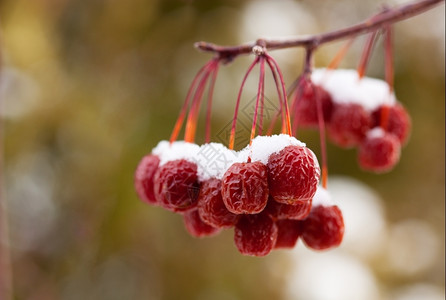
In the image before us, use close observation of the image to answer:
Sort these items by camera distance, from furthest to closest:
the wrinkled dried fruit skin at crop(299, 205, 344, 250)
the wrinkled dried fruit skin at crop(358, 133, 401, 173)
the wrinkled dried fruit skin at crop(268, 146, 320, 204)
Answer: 1. the wrinkled dried fruit skin at crop(358, 133, 401, 173)
2. the wrinkled dried fruit skin at crop(299, 205, 344, 250)
3. the wrinkled dried fruit skin at crop(268, 146, 320, 204)

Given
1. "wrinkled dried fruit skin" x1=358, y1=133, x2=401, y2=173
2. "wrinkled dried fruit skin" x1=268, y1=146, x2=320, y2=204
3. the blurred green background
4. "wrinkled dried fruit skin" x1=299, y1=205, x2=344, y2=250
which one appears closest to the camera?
"wrinkled dried fruit skin" x1=268, y1=146, x2=320, y2=204

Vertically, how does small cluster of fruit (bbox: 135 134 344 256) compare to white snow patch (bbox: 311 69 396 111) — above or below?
below

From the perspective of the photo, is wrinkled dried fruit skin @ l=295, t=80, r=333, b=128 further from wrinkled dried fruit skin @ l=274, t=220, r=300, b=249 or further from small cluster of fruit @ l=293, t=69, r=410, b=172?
wrinkled dried fruit skin @ l=274, t=220, r=300, b=249

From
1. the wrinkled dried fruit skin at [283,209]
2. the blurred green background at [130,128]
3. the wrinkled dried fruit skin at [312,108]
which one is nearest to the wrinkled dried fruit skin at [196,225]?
the wrinkled dried fruit skin at [283,209]

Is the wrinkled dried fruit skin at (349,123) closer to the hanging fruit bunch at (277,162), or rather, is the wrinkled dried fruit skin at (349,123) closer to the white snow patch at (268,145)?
the hanging fruit bunch at (277,162)

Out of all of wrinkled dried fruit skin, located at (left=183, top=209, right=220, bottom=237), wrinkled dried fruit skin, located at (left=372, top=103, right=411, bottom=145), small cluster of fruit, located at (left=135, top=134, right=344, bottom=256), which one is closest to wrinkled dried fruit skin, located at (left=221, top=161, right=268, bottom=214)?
small cluster of fruit, located at (left=135, top=134, right=344, bottom=256)

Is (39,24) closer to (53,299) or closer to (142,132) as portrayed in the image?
(142,132)

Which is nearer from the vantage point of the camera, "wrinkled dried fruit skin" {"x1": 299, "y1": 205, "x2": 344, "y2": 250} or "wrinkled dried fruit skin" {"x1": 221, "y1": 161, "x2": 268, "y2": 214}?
"wrinkled dried fruit skin" {"x1": 221, "y1": 161, "x2": 268, "y2": 214}
